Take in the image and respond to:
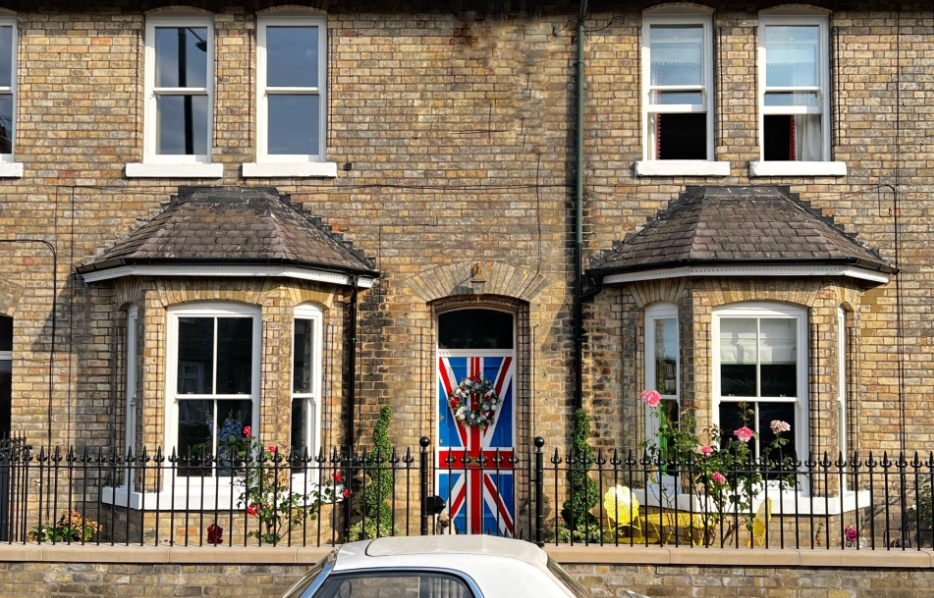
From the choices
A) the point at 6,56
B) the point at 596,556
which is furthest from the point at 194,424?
the point at 6,56

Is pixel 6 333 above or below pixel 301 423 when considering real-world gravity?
above

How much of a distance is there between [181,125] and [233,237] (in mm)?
1977

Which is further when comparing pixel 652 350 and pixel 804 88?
pixel 804 88

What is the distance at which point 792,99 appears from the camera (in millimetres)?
11586

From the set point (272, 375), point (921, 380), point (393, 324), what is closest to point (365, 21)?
point (393, 324)

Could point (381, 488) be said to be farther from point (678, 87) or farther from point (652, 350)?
point (678, 87)

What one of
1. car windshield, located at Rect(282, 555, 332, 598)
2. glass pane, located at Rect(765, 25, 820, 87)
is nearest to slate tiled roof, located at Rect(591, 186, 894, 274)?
glass pane, located at Rect(765, 25, 820, 87)

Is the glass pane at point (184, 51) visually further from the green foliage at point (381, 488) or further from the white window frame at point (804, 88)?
the white window frame at point (804, 88)

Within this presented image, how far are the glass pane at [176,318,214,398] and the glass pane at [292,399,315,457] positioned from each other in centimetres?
108

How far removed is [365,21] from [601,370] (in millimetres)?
5030

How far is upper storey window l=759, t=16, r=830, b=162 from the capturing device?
11.5 m

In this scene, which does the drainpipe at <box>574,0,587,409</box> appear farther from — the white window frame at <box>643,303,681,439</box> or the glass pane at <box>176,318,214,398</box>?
the glass pane at <box>176,318,214,398</box>

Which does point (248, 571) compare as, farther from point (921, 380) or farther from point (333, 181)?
point (921, 380)

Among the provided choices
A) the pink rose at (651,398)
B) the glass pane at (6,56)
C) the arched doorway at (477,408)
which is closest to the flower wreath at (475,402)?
the arched doorway at (477,408)
